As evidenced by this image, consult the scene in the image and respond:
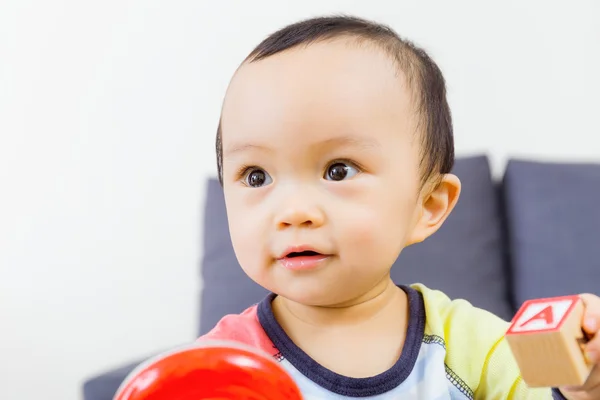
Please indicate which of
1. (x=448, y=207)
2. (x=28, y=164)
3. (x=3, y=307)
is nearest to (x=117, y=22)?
(x=28, y=164)

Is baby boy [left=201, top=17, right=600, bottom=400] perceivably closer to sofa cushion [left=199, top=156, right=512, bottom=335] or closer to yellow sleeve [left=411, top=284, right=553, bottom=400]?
yellow sleeve [left=411, top=284, right=553, bottom=400]

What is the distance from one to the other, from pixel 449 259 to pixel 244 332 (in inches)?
31.2

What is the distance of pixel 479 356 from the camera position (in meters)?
0.85

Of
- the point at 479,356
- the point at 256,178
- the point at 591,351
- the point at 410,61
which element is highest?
the point at 410,61

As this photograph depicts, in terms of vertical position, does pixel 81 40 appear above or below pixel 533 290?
above

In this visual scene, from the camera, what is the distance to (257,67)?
790 mm

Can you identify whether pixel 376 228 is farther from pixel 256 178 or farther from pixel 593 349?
pixel 593 349

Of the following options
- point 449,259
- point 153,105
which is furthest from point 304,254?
point 153,105

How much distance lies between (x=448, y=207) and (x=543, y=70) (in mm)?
1106

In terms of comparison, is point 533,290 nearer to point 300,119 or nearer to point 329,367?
point 329,367

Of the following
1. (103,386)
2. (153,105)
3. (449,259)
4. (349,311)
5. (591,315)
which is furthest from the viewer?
(153,105)

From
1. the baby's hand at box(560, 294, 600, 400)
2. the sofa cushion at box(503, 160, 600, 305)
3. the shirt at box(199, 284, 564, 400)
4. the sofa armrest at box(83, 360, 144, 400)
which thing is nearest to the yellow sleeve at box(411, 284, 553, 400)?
the shirt at box(199, 284, 564, 400)

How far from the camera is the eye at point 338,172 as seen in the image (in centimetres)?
75

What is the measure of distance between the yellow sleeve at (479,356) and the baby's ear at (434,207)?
10 centimetres
